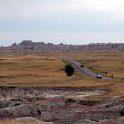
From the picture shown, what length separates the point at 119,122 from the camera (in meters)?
30.5

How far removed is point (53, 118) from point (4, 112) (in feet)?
19.3

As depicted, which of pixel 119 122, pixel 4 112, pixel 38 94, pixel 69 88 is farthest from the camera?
pixel 69 88

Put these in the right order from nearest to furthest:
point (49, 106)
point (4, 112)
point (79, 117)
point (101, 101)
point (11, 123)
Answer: point (11, 123), point (79, 117), point (4, 112), point (49, 106), point (101, 101)

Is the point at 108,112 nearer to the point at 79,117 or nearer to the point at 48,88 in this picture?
the point at 79,117

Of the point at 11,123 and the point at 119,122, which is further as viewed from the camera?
the point at 119,122

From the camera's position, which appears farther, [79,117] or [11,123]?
[79,117]

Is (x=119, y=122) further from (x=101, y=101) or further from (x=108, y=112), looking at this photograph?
(x=101, y=101)

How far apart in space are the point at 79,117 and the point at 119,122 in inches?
413

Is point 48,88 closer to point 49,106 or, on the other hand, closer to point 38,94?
point 38,94

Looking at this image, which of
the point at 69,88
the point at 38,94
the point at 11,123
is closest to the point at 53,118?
the point at 11,123

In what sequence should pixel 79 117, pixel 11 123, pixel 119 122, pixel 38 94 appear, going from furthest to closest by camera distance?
pixel 38 94
pixel 79 117
pixel 119 122
pixel 11 123

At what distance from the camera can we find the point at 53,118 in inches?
1604

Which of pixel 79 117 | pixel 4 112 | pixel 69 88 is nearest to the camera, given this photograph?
pixel 79 117

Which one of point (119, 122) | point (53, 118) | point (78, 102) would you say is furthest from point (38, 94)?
point (119, 122)
